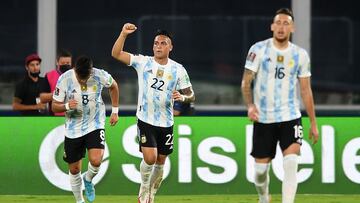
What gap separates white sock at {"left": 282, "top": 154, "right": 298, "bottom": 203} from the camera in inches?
497

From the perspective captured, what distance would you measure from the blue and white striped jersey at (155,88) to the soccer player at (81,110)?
19.0 inches

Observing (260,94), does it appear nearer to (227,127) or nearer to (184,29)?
(227,127)

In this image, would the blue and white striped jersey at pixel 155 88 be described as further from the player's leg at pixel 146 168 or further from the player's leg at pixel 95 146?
the player's leg at pixel 95 146

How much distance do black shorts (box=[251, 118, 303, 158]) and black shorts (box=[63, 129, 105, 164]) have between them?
2.47 m

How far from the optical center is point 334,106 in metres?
A: 21.2

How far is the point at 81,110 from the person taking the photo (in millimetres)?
14578

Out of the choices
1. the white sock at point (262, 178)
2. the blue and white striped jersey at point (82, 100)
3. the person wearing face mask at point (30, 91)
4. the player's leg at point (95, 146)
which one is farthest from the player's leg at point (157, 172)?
the person wearing face mask at point (30, 91)

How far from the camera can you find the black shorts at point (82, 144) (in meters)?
14.6

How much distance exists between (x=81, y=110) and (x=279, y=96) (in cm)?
282

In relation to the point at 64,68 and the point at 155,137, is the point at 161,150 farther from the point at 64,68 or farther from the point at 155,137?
the point at 64,68

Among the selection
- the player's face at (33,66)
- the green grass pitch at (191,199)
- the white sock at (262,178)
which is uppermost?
the player's face at (33,66)

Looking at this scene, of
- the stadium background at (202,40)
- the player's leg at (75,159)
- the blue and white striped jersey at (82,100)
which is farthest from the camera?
the stadium background at (202,40)

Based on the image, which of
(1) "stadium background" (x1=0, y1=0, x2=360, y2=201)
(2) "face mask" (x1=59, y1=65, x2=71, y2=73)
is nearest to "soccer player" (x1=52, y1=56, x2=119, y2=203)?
(2) "face mask" (x1=59, y1=65, x2=71, y2=73)

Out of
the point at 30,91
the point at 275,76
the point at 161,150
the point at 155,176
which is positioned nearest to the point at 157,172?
the point at 155,176
